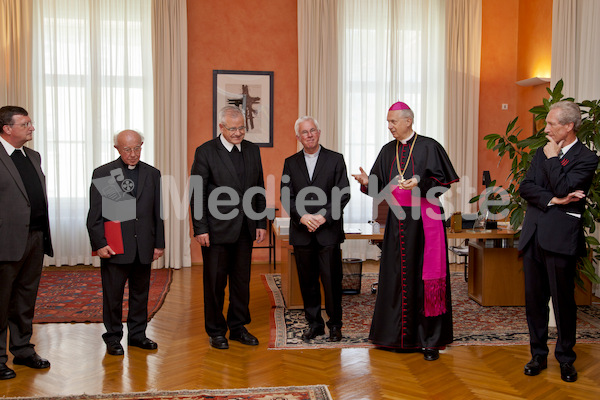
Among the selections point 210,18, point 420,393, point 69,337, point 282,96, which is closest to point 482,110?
point 282,96

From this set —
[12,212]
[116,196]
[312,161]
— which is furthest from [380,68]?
[12,212]

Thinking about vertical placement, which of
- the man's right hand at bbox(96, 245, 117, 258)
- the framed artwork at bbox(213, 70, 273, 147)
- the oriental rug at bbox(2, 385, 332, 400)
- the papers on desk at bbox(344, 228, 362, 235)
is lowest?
the oriental rug at bbox(2, 385, 332, 400)

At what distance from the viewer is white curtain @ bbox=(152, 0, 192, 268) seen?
769cm

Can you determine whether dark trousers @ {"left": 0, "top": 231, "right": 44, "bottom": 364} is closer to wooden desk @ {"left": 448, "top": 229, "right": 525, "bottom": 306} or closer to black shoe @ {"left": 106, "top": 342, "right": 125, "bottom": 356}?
black shoe @ {"left": 106, "top": 342, "right": 125, "bottom": 356}

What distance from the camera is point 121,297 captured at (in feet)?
14.0

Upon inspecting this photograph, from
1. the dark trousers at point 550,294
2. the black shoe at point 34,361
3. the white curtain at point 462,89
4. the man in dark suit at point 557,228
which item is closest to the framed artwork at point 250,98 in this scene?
the white curtain at point 462,89

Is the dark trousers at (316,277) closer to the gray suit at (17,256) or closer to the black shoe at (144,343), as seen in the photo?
the black shoe at (144,343)

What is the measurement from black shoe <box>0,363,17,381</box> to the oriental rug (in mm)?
371

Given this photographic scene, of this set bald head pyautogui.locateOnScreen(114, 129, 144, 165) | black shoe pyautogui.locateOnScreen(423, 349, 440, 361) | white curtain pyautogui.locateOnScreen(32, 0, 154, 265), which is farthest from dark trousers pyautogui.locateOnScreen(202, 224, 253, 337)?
white curtain pyautogui.locateOnScreen(32, 0, 154, 265)

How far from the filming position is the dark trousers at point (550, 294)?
3703 millimetres

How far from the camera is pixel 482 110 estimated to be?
8445mm

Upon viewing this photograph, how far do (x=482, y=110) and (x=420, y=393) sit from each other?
19.2 ft

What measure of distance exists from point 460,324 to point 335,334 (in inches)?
49.7

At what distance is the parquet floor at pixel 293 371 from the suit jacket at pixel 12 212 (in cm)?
86
